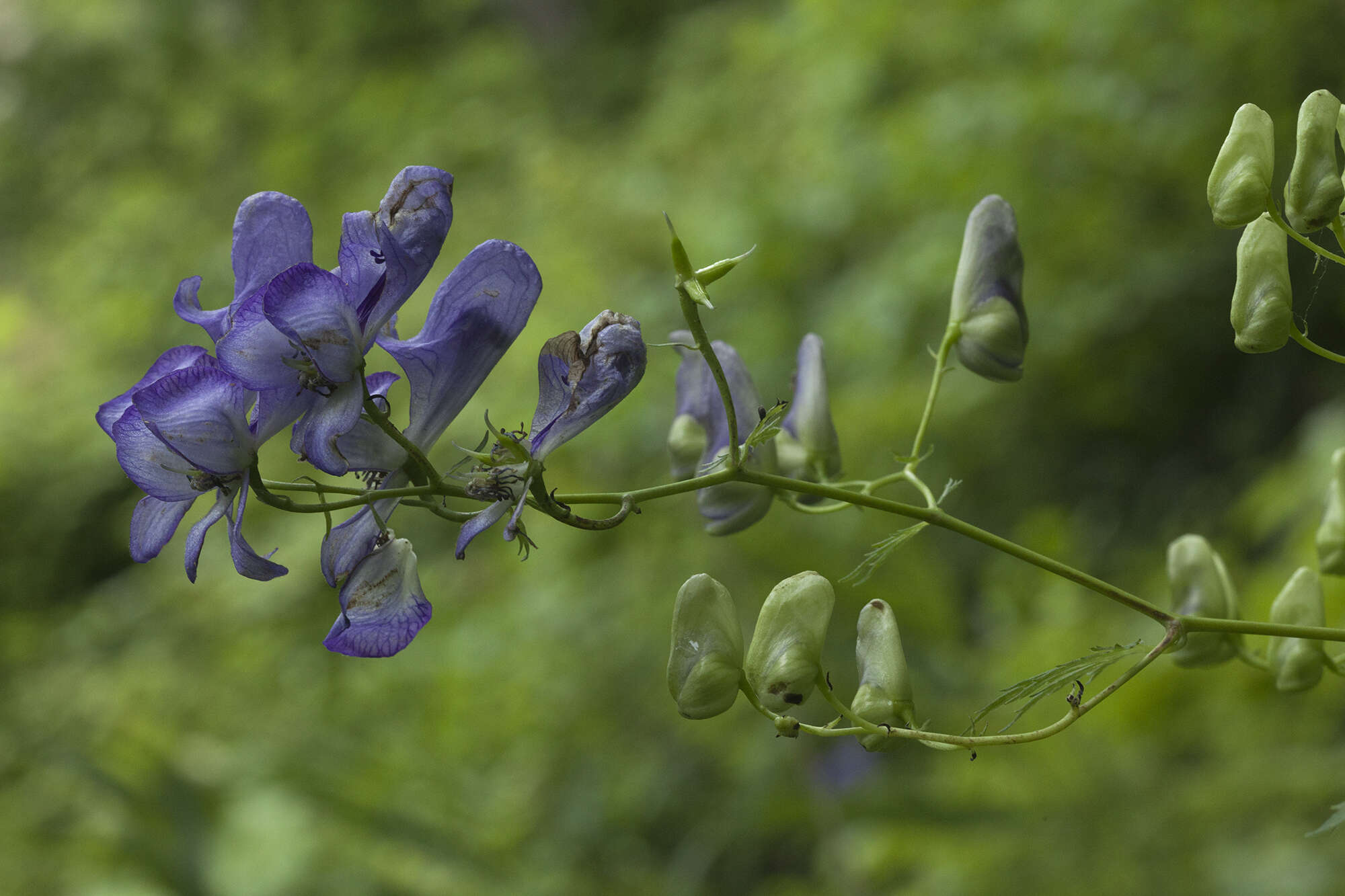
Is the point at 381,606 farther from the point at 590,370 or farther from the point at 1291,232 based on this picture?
the point at 1291,232

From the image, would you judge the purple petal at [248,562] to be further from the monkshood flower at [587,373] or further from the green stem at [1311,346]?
the green stem at [1311,346]

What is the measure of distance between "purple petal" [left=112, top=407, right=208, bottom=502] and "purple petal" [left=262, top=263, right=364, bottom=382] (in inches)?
2.5

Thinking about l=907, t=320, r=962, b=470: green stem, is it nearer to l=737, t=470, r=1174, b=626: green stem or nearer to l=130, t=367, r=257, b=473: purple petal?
l=737, t=470, r=1174, b=626: green stem

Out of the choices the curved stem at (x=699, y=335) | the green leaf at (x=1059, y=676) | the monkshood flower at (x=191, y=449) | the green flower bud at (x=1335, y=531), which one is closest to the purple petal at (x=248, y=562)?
the monkshood flower at (x=191, y=449)

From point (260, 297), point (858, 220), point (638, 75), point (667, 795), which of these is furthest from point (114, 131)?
point (260, 297)

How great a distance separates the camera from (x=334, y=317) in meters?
0.33

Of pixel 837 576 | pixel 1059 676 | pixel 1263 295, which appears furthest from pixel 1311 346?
pixel 837 576

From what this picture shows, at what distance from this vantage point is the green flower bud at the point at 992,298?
A: 1.66 ft

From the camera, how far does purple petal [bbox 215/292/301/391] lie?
1.12 ft

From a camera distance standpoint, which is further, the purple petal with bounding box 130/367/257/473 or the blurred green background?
the blurred green background

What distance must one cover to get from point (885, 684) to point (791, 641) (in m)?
0.04

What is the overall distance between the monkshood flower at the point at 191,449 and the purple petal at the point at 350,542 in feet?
0.09

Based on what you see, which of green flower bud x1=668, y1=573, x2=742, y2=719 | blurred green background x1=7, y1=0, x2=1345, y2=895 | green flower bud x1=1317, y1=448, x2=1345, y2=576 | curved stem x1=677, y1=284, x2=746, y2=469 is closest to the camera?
curved stem x1=677, y1=284, x2=746, y2=469

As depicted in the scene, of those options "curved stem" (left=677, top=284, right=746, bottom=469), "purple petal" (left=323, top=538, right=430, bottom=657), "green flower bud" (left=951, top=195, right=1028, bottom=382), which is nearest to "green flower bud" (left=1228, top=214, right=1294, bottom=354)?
"green flower bud" (left=951, top=195, right=1028, bottom=382)
